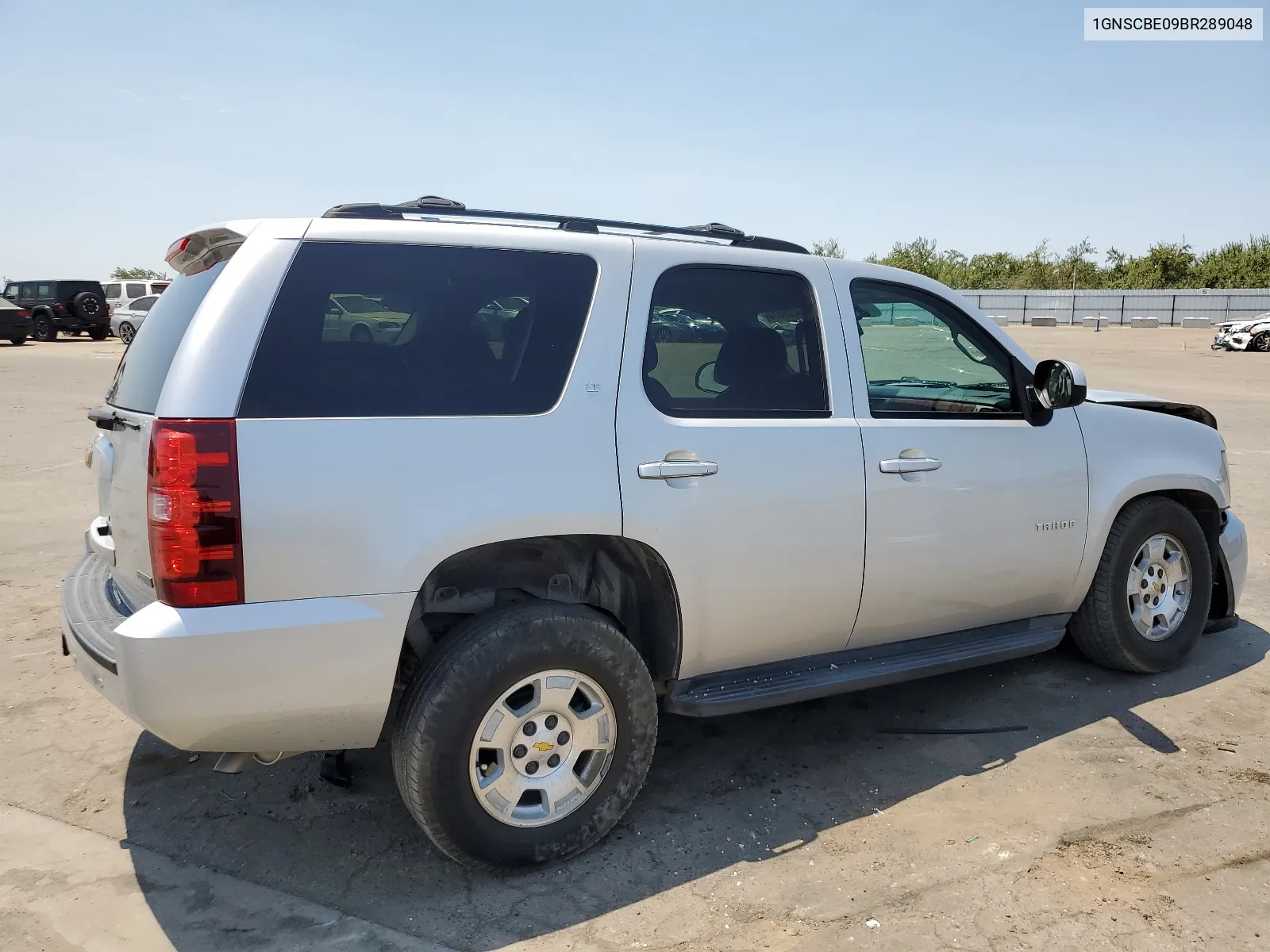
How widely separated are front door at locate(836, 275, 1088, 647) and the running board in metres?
0.06

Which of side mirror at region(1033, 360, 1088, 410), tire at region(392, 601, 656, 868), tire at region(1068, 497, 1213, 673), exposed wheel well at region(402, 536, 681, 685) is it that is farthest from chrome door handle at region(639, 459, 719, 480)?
tire at region(1068, 497, 1213, 673)

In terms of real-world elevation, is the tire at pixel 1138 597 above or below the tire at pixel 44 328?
below

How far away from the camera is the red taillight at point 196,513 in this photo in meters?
2.62

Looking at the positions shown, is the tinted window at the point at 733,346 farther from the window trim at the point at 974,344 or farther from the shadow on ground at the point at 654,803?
the shadow on ground at the point at 654,803

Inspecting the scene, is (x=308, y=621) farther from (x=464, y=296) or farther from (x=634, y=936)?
(x=634, y=936)

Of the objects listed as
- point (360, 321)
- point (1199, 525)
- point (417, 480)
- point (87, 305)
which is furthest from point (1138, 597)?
point (87, 305)

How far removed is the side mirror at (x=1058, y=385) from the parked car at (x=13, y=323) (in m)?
34.3

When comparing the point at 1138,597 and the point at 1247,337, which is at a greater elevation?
the point at 1247,337

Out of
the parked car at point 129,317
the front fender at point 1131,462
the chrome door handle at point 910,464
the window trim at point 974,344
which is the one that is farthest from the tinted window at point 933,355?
the parked car at point 129,317

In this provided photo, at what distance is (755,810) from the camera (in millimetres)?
3543

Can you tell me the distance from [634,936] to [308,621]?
4.24 ft

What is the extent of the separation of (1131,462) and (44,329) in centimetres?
3666

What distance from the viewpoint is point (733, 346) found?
142 inches

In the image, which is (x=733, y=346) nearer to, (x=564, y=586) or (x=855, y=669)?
(x=564, y=586)
